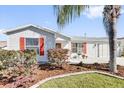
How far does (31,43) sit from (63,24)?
4.89m

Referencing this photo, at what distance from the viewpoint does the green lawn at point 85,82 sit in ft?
34.2

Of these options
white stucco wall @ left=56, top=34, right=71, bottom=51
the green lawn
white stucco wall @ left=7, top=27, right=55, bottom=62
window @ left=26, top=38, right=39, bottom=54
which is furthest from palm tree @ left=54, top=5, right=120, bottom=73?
white stucco wall @ left=56, top=34, right=71, bottom=51

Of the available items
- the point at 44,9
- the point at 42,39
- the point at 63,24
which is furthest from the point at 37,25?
the point at 63,24

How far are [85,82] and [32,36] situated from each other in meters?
6.71

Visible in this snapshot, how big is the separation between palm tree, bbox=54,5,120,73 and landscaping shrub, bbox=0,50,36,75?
1.80 meters

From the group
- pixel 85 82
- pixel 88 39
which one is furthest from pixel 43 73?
pixel 88 39

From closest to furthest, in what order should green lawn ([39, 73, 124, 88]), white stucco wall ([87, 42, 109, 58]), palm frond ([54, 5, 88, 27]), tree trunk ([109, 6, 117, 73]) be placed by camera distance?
1. green lawn ([39, 73, 124, 88])
2. palm frond ([54, 5, 88, 27])
3. tree trunk ([109, 6, 117, 73])
4. white stucco wall ([87, 42, 109, 58])

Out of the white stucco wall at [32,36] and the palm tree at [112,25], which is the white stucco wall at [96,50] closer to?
the white stucco wall at [32,36]

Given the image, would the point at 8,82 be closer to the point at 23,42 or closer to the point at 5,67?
the point at 5,67

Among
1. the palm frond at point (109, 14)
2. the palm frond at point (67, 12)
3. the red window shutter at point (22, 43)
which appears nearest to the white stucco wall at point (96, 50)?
the red window shutter at point (22, 43)

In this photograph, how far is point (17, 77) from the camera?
10.9 m

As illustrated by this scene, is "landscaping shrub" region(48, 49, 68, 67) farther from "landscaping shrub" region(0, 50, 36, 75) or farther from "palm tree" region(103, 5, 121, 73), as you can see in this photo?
"palm tree" region(103, 5, 121, 73)

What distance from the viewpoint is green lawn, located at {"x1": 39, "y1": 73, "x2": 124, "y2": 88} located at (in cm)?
1042

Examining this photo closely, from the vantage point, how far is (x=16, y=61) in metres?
11.5
